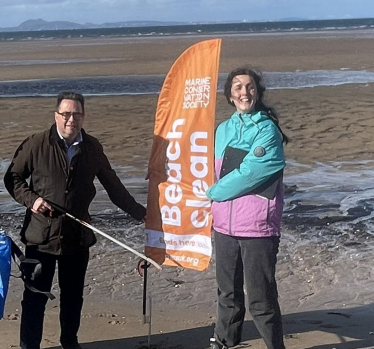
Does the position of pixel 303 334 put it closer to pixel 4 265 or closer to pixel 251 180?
pixel 251 180

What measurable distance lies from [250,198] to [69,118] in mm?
1142

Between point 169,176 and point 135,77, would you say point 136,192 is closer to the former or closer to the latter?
point 169,176

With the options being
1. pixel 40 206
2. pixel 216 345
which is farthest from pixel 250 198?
pixel 40 206

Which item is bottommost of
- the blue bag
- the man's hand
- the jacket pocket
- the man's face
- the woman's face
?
the blue bag

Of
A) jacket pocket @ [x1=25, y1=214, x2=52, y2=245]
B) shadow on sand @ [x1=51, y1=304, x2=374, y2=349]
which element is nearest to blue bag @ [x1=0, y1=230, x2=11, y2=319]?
jacket pocket @ [x1=25, y1=214, x2=52, y2=245]

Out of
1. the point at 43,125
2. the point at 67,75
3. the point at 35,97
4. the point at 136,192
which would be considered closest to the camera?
the point at 136,192

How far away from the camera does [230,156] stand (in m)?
4.35

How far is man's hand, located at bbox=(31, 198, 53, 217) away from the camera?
4387 millimetres

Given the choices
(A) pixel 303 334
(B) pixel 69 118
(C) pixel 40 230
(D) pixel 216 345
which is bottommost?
(A) pixel 303 334

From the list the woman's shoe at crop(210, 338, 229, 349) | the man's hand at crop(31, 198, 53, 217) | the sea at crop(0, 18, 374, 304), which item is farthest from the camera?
the sea at crop(0, 18, 374, 304)

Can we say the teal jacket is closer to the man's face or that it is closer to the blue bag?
the man's face

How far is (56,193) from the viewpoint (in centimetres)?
451

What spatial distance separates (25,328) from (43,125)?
11.3m

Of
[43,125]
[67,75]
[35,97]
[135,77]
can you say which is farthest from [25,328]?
[67,75]
